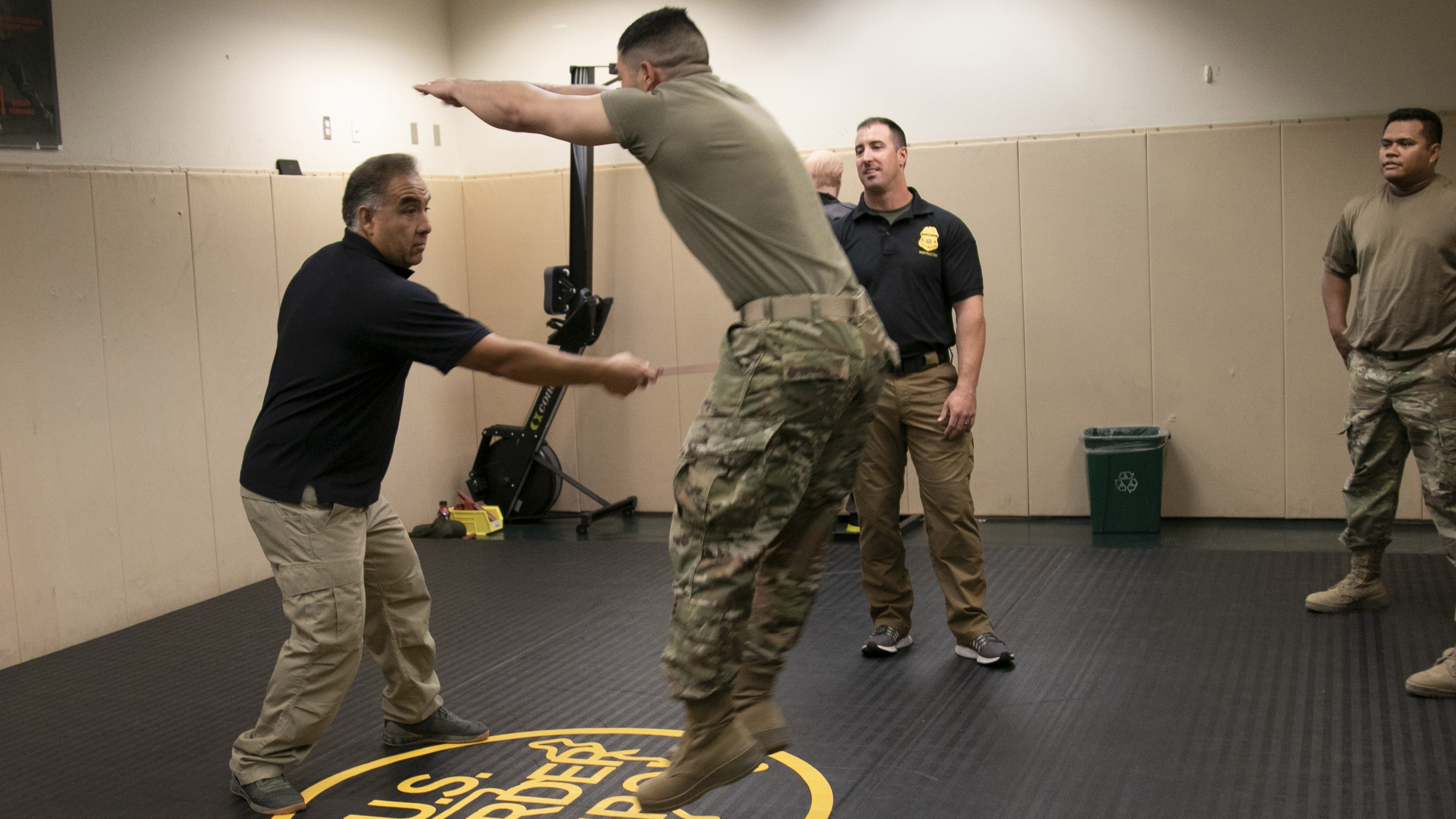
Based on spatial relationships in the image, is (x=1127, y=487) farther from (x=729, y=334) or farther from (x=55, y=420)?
(x=55, y=420)

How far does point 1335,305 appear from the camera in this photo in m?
4.47

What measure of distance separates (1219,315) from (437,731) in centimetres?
440

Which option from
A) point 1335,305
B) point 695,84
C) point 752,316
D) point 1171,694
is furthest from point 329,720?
point 1335,305

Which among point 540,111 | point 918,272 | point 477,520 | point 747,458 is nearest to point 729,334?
point 747,458

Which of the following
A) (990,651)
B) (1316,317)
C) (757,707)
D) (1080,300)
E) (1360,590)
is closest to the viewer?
(757,707)

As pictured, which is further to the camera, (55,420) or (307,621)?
(55,420)

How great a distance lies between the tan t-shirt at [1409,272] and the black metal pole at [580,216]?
3.93m

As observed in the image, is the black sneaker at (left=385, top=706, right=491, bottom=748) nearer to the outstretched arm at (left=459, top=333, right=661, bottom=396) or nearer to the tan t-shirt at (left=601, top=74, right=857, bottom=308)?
the outstretched arm at (left=459, top=333, right=661, bottom=396)

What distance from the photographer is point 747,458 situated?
2.19 metres

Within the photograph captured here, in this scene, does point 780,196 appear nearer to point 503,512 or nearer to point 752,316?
point 752,316

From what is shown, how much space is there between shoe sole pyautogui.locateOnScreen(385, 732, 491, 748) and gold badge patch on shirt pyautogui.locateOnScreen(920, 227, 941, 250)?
6.77ft

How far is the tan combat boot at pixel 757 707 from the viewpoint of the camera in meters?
2.39

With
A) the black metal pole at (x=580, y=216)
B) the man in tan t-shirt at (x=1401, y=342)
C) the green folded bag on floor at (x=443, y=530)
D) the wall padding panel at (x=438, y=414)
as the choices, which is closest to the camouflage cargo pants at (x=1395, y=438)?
the man in tan t-shirt at (x=1401, y=342)

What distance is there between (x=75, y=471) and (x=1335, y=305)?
492cm
